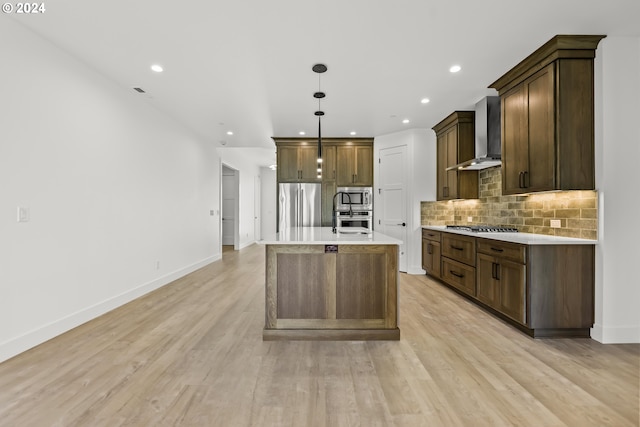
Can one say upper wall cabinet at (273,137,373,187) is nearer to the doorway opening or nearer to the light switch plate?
the doorway opening

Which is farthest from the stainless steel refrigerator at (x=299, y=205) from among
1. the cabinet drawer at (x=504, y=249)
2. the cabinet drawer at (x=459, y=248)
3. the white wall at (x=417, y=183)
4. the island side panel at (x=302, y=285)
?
the island side panel at (x=302, y=285)

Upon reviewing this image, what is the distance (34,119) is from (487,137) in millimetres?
4868

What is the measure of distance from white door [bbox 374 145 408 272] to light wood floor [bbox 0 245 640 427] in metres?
2.67

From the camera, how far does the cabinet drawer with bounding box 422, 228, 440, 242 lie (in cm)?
488

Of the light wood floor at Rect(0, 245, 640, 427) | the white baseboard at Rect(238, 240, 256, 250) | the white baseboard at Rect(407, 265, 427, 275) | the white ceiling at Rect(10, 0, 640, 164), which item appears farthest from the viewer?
the white baseboard at Rect(238, 240, 256, 250)

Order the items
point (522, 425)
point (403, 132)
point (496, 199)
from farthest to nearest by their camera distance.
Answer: point (403, 132)
point (496, 199)
point (522, 425)

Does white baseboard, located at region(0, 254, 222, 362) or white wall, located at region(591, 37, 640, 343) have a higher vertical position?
white wall, located at region(591, 37, 640, 343)

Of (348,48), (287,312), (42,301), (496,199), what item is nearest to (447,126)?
(496,199)

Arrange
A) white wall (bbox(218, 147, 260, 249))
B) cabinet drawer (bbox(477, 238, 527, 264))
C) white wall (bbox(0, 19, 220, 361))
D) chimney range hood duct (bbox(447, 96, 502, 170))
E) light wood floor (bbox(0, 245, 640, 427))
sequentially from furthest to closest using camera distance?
white wall (bbox(218, 147, 260, 249)) < chimney range hood duct (bbox(447, 96, 502, 170)) < cabinet drawer (bbox(477, 238, 527, 264)) < white wall (bbox(0, 19, 220, 361)) < light wood floor (bbox(0, 245, 640, 427))

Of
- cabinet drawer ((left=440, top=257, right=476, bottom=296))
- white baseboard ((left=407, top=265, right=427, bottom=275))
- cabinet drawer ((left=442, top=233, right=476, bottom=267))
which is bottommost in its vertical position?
white baseboard ((left=407, top=265, right=427, bottom=275))

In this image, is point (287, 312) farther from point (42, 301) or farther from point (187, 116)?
point (187, 116)

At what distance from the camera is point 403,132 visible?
229 inches

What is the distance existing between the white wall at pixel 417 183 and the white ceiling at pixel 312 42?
4.18 feet

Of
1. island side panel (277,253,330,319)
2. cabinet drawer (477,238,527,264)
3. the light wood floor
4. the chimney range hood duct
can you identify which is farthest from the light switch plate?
the chimney range hood duct
